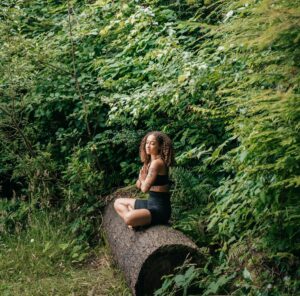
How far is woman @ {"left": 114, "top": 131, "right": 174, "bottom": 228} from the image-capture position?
195 inches

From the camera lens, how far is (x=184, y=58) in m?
5.99

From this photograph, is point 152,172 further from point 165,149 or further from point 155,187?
point 165,149

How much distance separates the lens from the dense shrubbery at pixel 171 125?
402 centimetres

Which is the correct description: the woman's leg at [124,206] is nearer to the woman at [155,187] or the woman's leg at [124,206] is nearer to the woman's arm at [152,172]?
the woman at [155,187]

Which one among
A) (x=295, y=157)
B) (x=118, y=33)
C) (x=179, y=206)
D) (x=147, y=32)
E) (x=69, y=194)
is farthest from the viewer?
(x=118, y=33)

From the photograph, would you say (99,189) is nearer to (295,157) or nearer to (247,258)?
(247,258)

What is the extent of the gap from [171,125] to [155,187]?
1.75m

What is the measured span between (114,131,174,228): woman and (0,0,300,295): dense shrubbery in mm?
415

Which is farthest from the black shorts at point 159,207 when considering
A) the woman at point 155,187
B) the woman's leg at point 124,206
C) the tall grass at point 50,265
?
the tall grass at point 50,265

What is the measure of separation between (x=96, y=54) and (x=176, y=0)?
1675mm

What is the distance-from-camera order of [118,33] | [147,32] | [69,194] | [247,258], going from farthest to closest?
[118,33]
[147,32]
[69,194]
[247,258]

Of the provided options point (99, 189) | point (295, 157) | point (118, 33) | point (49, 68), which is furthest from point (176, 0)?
point (295, 157)

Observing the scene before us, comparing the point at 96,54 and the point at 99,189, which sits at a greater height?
the point at 96,54

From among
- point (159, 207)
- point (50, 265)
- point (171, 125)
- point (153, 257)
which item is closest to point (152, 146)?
point (159, 207)
